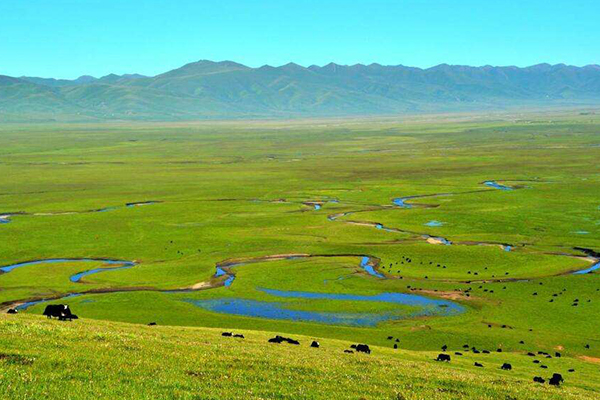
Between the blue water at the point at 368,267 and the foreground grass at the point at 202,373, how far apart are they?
116ft

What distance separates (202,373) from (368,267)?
4910cm

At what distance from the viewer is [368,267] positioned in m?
72.7

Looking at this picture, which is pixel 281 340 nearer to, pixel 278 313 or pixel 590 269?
pixel 278 313

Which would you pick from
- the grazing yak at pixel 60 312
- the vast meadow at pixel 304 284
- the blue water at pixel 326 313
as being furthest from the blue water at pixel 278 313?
the grazing yak at pixel 60 312

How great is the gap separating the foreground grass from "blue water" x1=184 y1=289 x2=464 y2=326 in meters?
21.5

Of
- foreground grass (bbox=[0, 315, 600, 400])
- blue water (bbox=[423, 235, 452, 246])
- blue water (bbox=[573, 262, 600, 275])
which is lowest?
blue water (bbox=[423, 235, 452, 246])

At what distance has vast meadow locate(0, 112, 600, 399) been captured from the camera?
25766 millimetres

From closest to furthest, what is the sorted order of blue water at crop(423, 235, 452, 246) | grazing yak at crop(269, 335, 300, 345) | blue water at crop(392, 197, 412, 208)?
grazing yak at crop(269, 335, 300, 345) → blue water at crop(423, 235, 452, 246) → blue water at crop(392, 197, 412, 208)

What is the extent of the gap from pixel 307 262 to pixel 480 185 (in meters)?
71.3

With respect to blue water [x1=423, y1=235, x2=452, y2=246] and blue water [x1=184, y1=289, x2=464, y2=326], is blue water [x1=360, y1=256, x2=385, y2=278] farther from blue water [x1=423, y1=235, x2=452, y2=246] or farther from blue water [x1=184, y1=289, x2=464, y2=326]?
blue water [x1=423, y1=235, x2=452, y2=246]

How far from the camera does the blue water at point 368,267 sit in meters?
69.5

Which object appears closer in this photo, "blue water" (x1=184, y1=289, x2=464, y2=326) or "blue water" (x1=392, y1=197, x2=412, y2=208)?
"blue water" (x1=184, y1=289, x2=464, y2=326)

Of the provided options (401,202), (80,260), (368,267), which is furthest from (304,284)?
(401,202)

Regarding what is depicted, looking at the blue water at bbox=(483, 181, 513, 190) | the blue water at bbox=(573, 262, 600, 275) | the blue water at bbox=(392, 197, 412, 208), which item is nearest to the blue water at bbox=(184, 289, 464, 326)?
the blue water at bbox=(573, 262, 600, 275)
